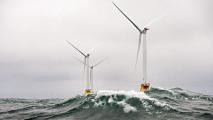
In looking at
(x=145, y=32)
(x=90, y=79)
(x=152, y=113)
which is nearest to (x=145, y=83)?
(x=145, y=32)

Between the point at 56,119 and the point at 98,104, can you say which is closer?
the point at 56,119

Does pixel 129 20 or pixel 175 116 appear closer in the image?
pixel 175 116

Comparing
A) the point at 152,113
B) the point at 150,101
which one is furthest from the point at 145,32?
the point at 152,113

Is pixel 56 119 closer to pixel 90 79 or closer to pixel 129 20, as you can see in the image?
pixel 129 20

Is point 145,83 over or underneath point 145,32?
underneath

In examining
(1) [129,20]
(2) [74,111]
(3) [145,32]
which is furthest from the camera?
(3) [145,32]

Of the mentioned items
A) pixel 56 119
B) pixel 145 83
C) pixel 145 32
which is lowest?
pixel 56 119

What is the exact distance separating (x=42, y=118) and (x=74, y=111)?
5101 mm

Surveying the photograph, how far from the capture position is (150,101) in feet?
145

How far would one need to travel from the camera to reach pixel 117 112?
38.7 meters

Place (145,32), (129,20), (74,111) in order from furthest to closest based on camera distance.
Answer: (145,32) → (129,20) → (74,111)

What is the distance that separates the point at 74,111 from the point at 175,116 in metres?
13.7

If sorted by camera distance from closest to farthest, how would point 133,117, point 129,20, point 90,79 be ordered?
point 133,117
point 129,20
point 90,79

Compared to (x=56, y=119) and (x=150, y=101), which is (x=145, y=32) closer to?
(x=150, y=101)
